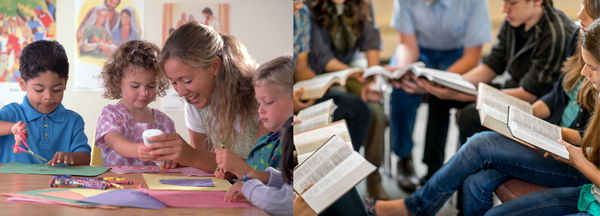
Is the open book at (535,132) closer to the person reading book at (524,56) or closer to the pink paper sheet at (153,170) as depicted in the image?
the person reading book at (524,56)

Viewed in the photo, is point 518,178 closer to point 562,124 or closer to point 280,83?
point 562,124

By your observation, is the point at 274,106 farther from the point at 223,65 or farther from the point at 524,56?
the point at 524,56

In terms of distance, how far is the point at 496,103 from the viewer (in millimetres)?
1244

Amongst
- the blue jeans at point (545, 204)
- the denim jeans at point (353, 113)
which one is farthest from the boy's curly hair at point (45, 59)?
the blue jeans at point (545, 204)

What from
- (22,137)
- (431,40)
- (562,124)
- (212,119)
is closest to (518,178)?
(562,124)

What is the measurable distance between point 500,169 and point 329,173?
0.52 m

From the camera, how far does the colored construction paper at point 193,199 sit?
28.6 inches

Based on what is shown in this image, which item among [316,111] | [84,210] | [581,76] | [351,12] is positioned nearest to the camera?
[84,210]

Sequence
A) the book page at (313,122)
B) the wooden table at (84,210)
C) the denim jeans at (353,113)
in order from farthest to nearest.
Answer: the denim jeans at (353,113) < the book page at (313,122) < the wooden table at (84,210)

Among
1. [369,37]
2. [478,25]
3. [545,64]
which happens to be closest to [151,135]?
[545,64]

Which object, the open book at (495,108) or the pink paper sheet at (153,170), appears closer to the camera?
the pink paper sheet at (153,170)

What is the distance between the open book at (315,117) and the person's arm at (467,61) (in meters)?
0.81

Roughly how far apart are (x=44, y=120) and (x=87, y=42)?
0.62 ft

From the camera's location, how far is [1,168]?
837mm
